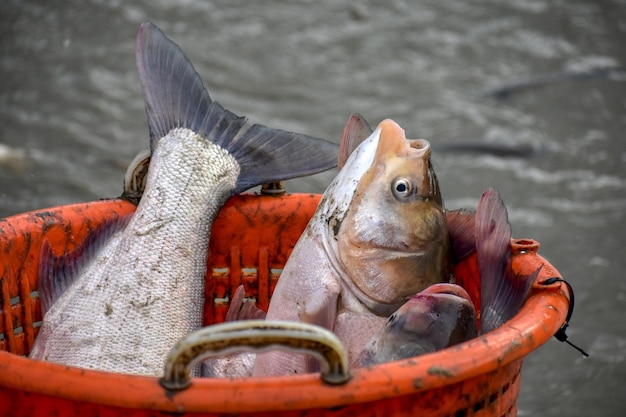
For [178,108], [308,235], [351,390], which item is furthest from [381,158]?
[351,390]

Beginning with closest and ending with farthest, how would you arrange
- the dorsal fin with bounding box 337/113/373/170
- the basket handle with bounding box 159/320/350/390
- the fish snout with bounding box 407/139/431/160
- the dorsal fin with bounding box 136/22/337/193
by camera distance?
1. the basket handle with bounding box 159/320/350/390
2. the fish snout with bounding box 407/139/431/160
3. the dorsal fin with bounding box 337/113/373/170
4. the dorsal fin with bounding box 136/22/337/193

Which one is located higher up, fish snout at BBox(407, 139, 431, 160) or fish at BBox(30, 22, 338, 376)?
fish snout at BBox(407, 139, 431, 160)

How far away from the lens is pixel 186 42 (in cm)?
629

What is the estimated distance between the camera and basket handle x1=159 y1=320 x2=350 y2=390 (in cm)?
127

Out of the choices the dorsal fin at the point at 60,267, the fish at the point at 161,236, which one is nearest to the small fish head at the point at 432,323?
the fish at the point at 161,236

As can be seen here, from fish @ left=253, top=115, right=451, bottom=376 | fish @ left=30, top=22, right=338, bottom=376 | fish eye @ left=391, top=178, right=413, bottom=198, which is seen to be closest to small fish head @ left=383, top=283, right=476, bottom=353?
fish @ left=253, top=115, right=451, bottom=376

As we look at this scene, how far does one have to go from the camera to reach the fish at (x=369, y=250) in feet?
6.52

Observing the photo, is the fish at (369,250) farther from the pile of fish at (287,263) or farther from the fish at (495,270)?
the fish at (495,270)

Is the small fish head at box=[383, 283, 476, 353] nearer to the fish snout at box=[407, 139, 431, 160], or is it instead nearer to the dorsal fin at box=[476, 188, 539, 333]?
the dorsal fin at box=[476, 188, 539, 333]

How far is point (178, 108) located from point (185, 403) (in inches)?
56.5

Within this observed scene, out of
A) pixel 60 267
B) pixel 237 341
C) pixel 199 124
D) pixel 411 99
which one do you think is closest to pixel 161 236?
pixel 60 267

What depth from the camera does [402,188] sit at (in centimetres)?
207

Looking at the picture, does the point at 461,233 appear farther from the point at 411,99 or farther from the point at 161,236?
the point at 411,99

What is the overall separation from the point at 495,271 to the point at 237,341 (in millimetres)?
872
